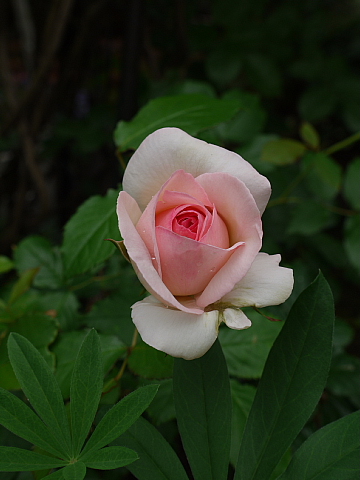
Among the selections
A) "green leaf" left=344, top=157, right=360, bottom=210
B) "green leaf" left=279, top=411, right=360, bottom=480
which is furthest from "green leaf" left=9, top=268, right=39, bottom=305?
"green leaf" left=344, top=157, right=360, bottom=210

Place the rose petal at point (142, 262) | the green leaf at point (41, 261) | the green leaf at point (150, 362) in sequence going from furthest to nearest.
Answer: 1. the green leaf at point (41, 261)
2. the green leaf at point (150, 362)
3. the rose petal at point (142, 262)

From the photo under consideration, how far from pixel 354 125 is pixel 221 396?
1384 mm

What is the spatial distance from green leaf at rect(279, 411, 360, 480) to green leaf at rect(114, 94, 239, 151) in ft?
1.34

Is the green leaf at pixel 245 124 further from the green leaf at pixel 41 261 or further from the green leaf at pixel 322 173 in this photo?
the green leaf at pixel 41 261

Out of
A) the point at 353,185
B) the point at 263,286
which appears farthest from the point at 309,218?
the point at 263,286

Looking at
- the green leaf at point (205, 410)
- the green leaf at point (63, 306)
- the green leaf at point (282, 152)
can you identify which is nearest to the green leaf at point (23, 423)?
the green leaf at point (205, 410)

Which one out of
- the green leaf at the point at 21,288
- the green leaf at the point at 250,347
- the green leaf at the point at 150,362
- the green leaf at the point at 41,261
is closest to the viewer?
the green leaf at the point at 150,362

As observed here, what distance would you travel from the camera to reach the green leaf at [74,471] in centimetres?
34

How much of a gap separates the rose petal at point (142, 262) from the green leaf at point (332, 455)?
0.62 feet

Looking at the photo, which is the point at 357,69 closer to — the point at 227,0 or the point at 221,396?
the point at 227,0

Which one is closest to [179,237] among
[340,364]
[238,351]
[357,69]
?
[238,351]

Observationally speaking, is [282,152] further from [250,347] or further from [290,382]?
[290,382]

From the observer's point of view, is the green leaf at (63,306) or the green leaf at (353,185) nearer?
the green leaf at (63,306)

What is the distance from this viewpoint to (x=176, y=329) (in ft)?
1.09
